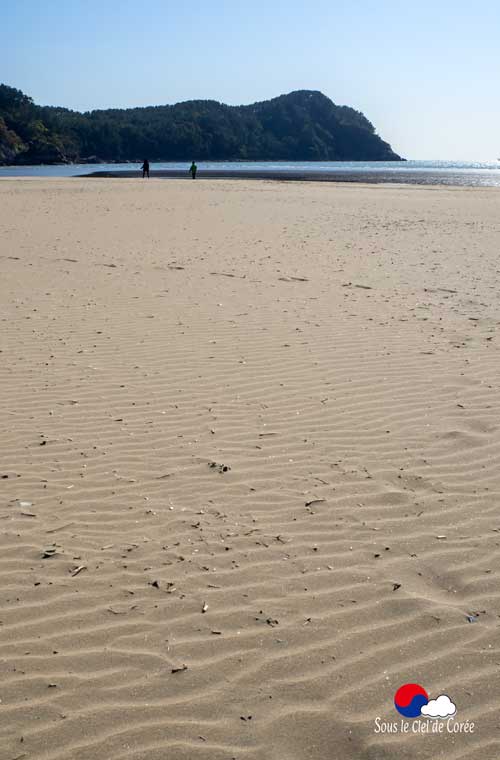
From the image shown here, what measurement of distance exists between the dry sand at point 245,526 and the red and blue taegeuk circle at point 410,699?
5 cm

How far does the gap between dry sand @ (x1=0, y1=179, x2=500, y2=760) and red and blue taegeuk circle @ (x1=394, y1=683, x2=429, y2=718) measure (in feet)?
0.17

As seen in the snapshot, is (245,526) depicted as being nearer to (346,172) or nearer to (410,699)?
(410,699)

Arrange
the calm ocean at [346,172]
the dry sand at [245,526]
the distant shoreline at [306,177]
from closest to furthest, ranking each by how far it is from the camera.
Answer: the dry sand at [245,526]
the distant shoreline at [306,177]
the calm ocean at [346,172]

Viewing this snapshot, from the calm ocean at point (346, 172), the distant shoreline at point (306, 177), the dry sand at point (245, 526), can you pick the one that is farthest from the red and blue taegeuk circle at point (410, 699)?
the calm ocean at point (346, 172)

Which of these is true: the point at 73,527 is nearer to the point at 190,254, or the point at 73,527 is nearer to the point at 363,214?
the point at 190,254

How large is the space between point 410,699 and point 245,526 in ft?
5.08

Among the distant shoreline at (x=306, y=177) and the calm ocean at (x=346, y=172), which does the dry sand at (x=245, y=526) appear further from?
the calm ocean at (x=346, y=172)

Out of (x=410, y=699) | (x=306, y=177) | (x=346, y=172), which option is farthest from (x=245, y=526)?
(x=346, y=172)

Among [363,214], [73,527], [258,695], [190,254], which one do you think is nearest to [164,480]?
[73,527]

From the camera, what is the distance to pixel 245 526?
14.4 ft

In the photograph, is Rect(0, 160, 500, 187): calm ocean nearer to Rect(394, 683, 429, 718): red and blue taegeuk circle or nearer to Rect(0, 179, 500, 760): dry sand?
Rect(0, 179, 500, 760): dry sand

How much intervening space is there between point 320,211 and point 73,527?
23158 mm

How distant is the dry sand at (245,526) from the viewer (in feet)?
9.89

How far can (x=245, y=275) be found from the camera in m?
12.4
